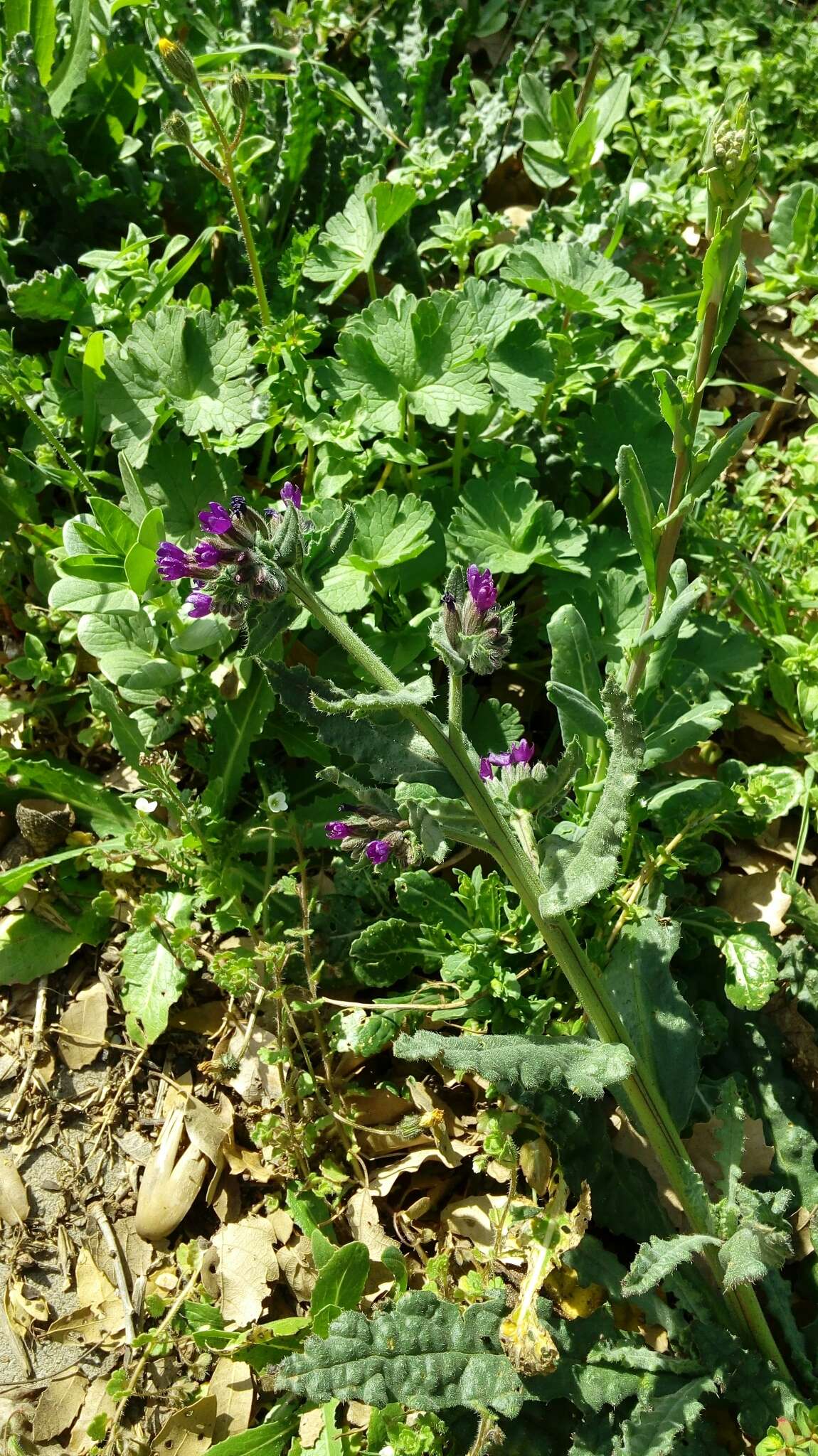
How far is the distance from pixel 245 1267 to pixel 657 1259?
99cm

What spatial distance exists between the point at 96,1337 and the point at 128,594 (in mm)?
1610

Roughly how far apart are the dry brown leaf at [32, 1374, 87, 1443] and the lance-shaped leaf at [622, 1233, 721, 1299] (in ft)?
4.10

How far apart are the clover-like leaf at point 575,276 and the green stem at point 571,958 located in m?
1.14

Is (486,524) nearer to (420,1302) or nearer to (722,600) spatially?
(722,600)

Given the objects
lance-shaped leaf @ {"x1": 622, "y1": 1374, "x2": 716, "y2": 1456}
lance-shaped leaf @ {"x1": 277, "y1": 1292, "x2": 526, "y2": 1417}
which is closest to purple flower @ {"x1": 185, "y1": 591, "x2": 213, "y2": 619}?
lance-shaped leaf @ {"x1": 277, "y1": 1292, "x2": 526, "y2": 1417}

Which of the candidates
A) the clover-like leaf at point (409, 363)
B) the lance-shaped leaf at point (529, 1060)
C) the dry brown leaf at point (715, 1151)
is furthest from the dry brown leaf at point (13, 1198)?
the clover-like leaf at point (409, 363)

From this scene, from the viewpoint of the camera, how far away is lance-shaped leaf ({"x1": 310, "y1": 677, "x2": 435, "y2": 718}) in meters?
1.69

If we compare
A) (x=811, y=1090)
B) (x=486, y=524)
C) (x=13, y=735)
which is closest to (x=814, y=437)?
(x=486, y=524)

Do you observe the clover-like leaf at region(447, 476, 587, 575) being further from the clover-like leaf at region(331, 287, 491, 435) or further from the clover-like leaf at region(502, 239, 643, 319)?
the clover-like leaf at region(502, 239, 643, 319)

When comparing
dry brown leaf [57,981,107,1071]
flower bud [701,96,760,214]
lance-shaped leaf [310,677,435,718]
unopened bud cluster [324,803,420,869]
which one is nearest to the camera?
flower bud [701,96,760,214]

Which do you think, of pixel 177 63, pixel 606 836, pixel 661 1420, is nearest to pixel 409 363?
pixel 177 63

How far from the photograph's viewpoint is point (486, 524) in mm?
2566

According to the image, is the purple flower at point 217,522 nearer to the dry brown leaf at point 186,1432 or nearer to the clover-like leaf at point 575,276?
the clover-like leaf at point 575,276

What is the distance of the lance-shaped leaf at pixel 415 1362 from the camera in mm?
1864
